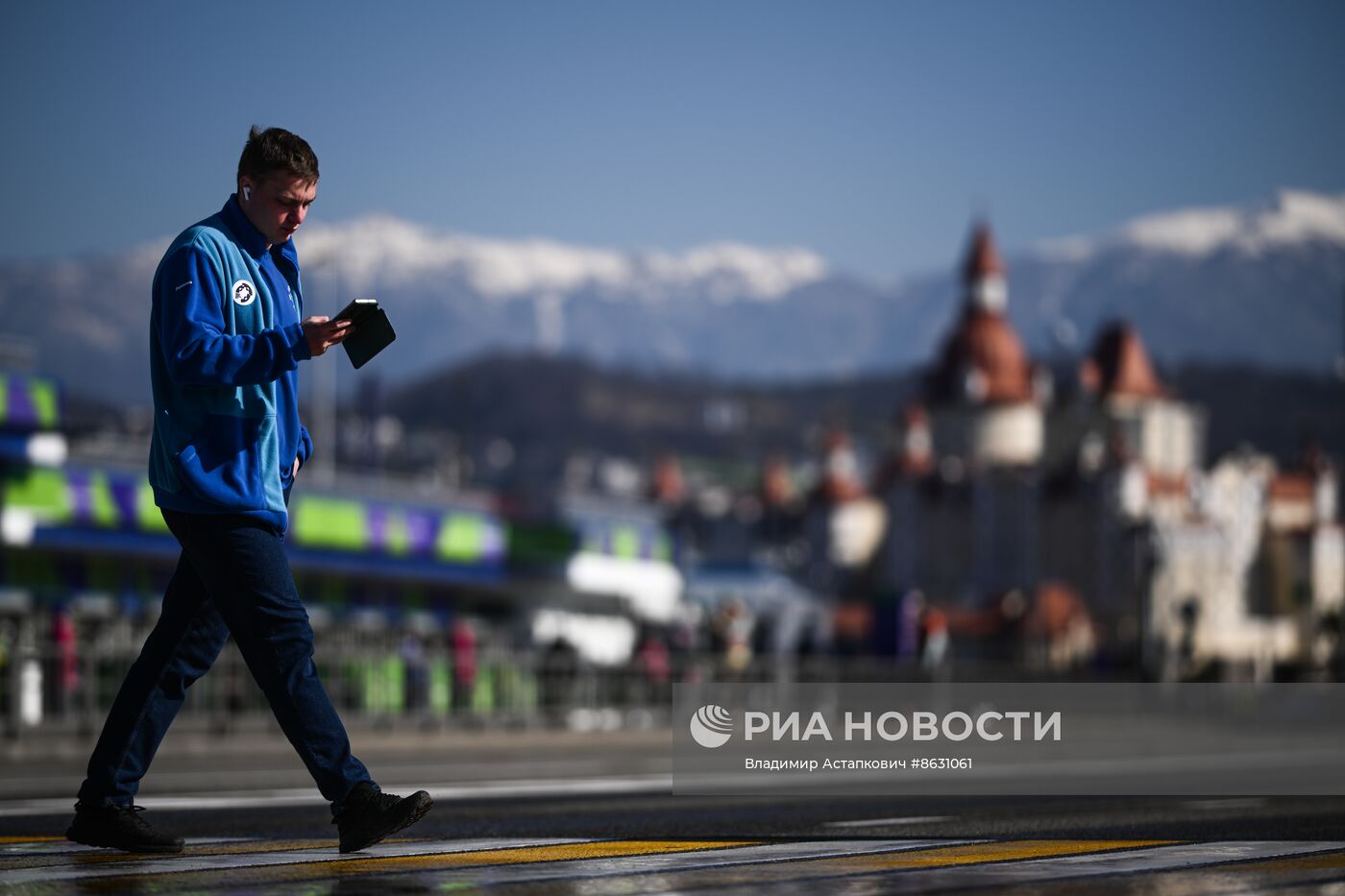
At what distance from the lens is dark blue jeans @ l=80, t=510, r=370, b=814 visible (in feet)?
17.8

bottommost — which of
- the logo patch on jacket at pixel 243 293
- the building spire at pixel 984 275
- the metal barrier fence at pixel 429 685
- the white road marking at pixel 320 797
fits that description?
the white road marking at pixel 320 797

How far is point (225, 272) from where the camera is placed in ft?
18.3

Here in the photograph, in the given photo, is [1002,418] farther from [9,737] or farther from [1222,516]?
[9,737]

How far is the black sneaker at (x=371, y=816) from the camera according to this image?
539cm

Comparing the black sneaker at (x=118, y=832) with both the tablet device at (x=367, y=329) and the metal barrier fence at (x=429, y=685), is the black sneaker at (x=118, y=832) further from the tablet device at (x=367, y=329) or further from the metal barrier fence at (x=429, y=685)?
the metal barrier fence at (x=429, y=685)

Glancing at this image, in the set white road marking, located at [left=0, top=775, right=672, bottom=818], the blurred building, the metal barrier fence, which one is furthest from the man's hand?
the blurred building

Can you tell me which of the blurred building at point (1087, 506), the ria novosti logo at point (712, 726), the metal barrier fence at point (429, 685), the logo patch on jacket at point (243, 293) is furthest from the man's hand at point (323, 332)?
the blurred building at point (1087, 506)

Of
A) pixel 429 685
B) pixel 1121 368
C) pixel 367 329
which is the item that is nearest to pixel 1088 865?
pixel 367 329

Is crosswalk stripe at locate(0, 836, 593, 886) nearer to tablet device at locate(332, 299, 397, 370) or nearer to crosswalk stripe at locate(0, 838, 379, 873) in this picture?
crosswalk stripe at locate(0, 838, 379, 873)

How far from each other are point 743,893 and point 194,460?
1783 millimetres

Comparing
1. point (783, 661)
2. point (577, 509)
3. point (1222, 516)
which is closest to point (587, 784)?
point (783, 661)

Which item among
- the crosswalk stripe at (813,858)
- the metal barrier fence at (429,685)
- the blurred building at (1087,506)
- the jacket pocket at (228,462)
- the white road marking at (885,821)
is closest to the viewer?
the crosswalk stripe at (813,858)

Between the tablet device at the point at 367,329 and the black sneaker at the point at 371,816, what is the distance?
1063 mm

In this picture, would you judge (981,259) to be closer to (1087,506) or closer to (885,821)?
(1087,506)
